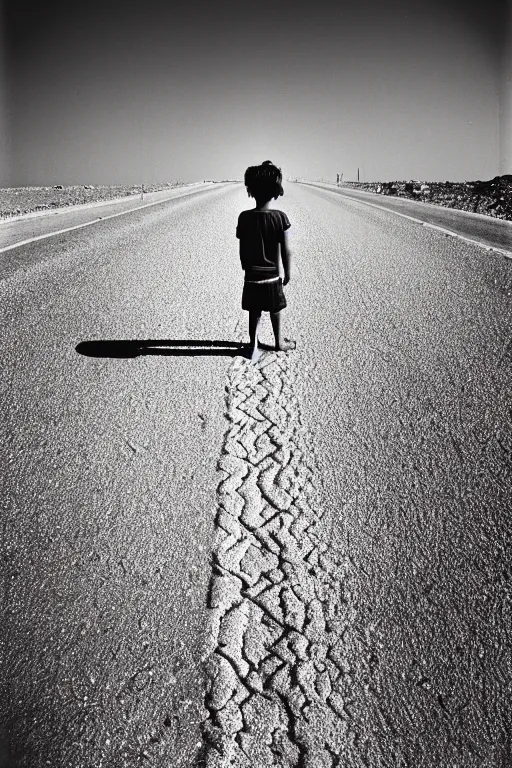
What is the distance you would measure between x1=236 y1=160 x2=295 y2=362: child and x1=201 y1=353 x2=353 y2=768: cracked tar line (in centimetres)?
107

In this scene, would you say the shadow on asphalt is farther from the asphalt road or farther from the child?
the child

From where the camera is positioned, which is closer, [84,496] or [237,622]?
[237,622]

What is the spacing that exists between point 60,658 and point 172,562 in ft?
1.59

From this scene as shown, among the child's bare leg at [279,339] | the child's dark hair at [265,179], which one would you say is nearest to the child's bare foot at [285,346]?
the child's bare leg at [279,339]

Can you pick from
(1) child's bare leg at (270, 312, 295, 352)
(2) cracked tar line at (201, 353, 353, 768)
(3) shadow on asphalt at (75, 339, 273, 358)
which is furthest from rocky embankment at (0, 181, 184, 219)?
(2) cracked tar line at (201, 353, 353, 768)

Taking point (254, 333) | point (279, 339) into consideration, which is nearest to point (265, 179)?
point (254, 333)

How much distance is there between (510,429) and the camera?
271 cm

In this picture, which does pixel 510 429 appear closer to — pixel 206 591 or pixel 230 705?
pixel 206 591

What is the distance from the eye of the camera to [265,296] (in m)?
3.29

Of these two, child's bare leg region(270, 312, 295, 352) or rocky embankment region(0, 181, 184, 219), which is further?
rocky embankment region(0, 181, 184, 219)

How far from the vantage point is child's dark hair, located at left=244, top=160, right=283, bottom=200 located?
3014 mm

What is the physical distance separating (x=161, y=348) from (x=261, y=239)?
3.62 feet

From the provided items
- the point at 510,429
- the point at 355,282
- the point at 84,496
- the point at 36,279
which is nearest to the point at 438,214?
the point at 355,282

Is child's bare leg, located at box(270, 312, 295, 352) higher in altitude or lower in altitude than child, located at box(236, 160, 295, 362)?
lower
